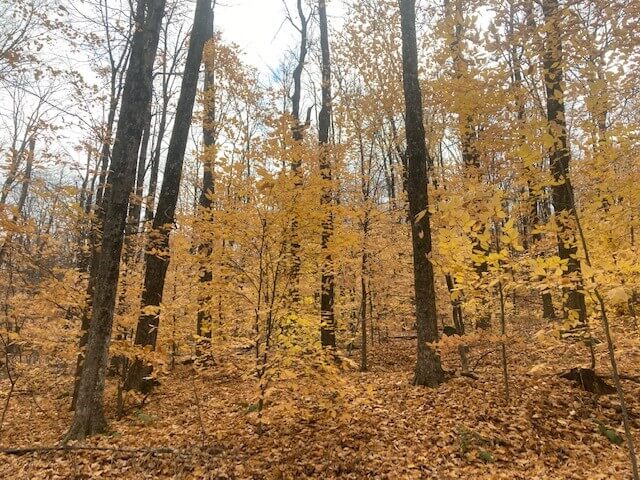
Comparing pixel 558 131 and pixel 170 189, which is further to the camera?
pixel 170 189

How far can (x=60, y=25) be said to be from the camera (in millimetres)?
8969

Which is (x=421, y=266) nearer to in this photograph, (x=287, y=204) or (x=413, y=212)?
(x=413, y=212)

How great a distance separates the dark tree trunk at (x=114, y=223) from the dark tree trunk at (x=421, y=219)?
13.7ft

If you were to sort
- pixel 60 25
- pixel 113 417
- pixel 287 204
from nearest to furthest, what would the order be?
1. pixel 287 204
2. pixel 113 417
3. pixel 60 25

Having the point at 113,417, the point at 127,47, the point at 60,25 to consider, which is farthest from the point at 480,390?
the point at 127,47

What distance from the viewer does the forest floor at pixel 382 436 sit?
436 cm

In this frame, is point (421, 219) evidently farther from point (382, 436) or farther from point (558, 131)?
point (558, 131)

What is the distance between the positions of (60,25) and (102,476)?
30.5 ft

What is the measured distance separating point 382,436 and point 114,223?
4.61 meters

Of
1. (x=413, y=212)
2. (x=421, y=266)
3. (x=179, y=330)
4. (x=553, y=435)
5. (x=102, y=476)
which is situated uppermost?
(x=413, y=212)

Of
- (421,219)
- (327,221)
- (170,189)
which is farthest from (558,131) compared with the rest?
(170,189)

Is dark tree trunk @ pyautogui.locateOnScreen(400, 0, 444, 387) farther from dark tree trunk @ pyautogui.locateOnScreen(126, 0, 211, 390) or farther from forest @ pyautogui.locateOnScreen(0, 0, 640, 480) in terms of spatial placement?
dark tree trunk @ pyautogui.locateOnScreen(126, 0, 211, 390)

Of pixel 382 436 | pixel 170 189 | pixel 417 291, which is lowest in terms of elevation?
pixel 382 436

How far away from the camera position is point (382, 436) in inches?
199
